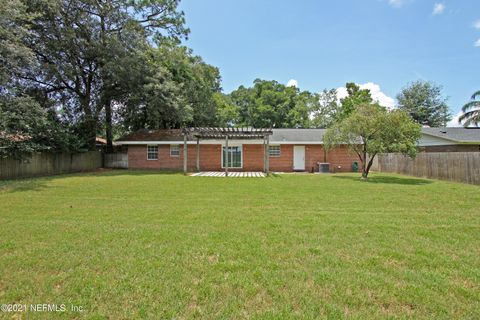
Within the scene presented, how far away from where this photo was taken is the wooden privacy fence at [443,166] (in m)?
11.4

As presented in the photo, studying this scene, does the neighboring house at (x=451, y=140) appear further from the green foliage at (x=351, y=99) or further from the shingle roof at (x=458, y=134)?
the green foliage at (x=351, y=99)

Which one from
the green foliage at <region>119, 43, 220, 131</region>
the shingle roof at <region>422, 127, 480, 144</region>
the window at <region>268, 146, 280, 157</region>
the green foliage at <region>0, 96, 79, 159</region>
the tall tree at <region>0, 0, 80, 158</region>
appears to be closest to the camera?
the tall tree at <region>0, 0, 80, 158</region>

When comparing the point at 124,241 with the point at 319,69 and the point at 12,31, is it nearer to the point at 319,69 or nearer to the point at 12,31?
the point at 12,31

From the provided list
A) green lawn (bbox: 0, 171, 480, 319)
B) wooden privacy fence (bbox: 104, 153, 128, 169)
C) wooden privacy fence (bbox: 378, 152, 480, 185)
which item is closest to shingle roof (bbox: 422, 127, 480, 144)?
wooden privacy fence (bbox: 378, 152, 480, 185)

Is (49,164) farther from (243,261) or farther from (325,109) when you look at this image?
(325,109)

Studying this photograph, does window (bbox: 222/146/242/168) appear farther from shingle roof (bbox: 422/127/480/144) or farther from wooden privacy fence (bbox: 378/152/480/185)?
shingle roof (bbox: 422/127/480/144)

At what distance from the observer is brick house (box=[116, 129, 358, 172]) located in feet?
65.4

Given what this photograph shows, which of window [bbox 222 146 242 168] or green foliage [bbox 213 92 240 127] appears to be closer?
window [bbox 222 146 242 168]

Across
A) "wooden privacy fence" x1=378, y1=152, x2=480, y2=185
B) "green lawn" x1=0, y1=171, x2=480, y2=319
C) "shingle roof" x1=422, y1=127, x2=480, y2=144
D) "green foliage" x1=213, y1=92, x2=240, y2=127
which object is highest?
"green foliage" x1=213, y1=92, x2=240, y2=127

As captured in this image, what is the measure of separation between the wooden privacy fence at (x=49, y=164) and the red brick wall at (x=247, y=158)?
274 centimetres

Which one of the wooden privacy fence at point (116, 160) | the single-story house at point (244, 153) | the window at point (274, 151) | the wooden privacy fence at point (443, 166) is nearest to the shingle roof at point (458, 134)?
the single-story house at point (244, 153)

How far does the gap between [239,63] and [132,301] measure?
78.8 feet

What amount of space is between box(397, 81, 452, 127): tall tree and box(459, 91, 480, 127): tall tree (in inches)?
462

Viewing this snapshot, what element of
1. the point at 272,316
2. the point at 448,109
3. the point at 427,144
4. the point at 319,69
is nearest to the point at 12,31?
the point at 272,316
